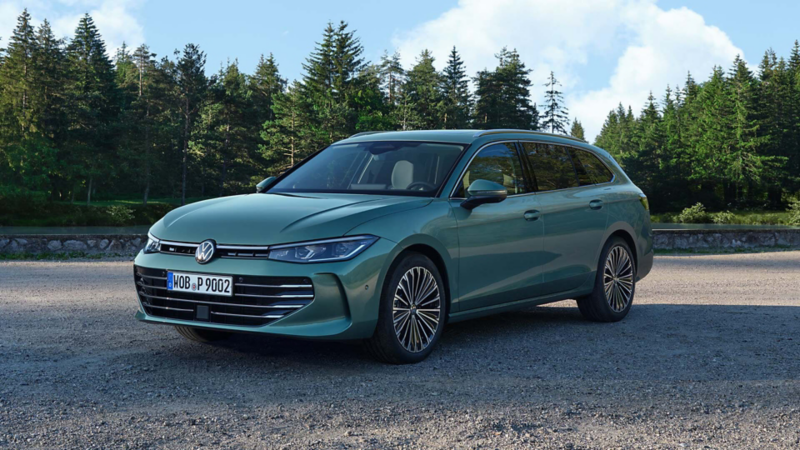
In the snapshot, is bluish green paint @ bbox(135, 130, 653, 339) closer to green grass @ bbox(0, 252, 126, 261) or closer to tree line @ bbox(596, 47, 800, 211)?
green grass @ bbox(0, 252, 126, 261)

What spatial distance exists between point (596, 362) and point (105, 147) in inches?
2989

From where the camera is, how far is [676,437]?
4.03 m

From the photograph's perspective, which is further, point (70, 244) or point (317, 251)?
point (70, 244)

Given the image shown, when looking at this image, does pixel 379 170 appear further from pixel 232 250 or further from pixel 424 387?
pixel 424 387

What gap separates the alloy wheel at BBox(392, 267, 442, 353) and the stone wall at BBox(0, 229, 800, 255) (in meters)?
13.0

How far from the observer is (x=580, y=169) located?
805 centimetres

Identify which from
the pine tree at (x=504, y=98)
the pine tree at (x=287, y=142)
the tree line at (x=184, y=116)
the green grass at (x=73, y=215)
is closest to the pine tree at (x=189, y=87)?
the tree line at (x=184, y=116)

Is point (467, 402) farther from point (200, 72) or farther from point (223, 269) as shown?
point (200, 72)

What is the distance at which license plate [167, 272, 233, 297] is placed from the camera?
5.34 meters

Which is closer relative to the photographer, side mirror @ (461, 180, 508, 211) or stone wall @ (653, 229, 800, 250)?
side mirror @ (461, 180, 508, 211)

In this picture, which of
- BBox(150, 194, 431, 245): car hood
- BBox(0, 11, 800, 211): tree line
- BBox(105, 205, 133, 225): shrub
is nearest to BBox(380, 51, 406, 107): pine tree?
BBox(0, 11, 800, 211): tree line

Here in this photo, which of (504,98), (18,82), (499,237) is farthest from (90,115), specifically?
(499,237)

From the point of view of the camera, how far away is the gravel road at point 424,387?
13.1ft

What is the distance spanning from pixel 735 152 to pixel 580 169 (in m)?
86.9
